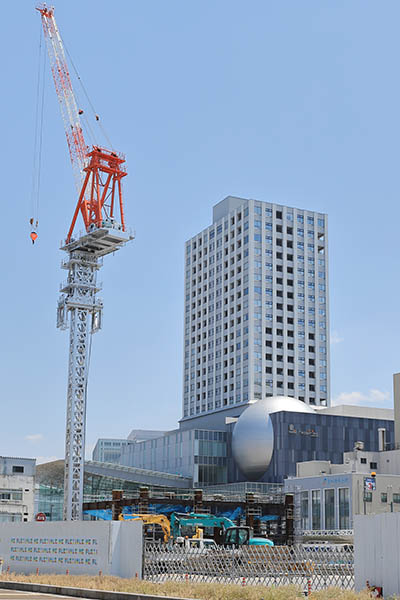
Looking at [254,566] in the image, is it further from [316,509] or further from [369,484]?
[316,509]

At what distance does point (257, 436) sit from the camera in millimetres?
120438

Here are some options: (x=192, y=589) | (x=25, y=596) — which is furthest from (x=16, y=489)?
(x=192, y=589)

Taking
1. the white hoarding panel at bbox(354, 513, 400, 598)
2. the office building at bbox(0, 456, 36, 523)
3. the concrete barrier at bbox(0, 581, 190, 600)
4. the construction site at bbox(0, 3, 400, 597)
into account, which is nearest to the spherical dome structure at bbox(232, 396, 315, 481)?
the construction site at bbox(0, 3, 400, 597)

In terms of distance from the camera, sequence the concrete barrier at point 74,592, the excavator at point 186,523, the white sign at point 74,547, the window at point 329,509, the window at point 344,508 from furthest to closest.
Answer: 1. the window at point 329,509
2. the window at point 344,508
3. the excavator at point 186,523
4. the white sign at point 74,547
5. the concrete barrier at point 74,592

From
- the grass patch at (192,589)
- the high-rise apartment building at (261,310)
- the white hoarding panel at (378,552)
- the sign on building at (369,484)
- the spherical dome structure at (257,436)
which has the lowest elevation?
the grass patch at (192,589)

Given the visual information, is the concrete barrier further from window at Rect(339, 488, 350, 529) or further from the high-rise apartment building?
the high-rise apartment building

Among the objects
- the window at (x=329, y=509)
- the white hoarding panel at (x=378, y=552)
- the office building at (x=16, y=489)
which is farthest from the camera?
the office building at (x=16, y=489)

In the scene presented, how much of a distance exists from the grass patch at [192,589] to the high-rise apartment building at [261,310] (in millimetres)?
116546

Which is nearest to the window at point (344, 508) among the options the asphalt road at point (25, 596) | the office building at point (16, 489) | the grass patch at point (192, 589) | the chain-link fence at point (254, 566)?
the office building at point (16, 489)

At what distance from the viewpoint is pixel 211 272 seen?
6644 inches

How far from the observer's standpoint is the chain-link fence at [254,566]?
28516 millimetres

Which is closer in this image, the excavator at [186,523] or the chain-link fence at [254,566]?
the chain-link fence at [254,566]

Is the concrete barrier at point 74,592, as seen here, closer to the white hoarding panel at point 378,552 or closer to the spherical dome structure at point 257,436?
the white hoarding panel at point 378,552

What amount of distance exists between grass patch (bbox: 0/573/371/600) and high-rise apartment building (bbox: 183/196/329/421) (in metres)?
117
